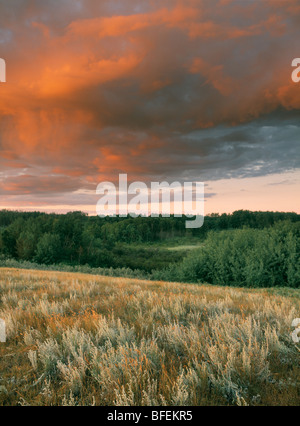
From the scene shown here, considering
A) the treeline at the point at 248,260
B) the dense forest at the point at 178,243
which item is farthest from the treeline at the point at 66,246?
the treeline at the point at 248,260

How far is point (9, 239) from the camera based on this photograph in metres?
73.3

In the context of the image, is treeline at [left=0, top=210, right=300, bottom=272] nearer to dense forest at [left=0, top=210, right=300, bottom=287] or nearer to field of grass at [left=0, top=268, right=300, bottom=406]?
dense forest at [left=0, top=210, right=300, bottom=287]

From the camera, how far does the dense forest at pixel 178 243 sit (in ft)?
111

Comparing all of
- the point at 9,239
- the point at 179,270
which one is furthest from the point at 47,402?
the point at 9,239

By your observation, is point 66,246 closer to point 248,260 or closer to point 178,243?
point 248,260

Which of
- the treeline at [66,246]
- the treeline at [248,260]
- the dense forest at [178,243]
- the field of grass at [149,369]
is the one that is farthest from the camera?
the treeline at [66,246]

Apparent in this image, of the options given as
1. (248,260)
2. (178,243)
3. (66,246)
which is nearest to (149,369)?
(248,260)

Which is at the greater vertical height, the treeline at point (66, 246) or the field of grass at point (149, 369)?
the field of grass at point (149, 369)

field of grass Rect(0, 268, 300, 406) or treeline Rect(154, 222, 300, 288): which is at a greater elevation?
field of grass Rect(0, 268, 300, 406)

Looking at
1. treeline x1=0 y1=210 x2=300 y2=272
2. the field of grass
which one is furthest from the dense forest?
the field of grass

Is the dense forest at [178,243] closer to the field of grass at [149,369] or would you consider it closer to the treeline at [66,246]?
the treeline at [66,246]

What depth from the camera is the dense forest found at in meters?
33.9
